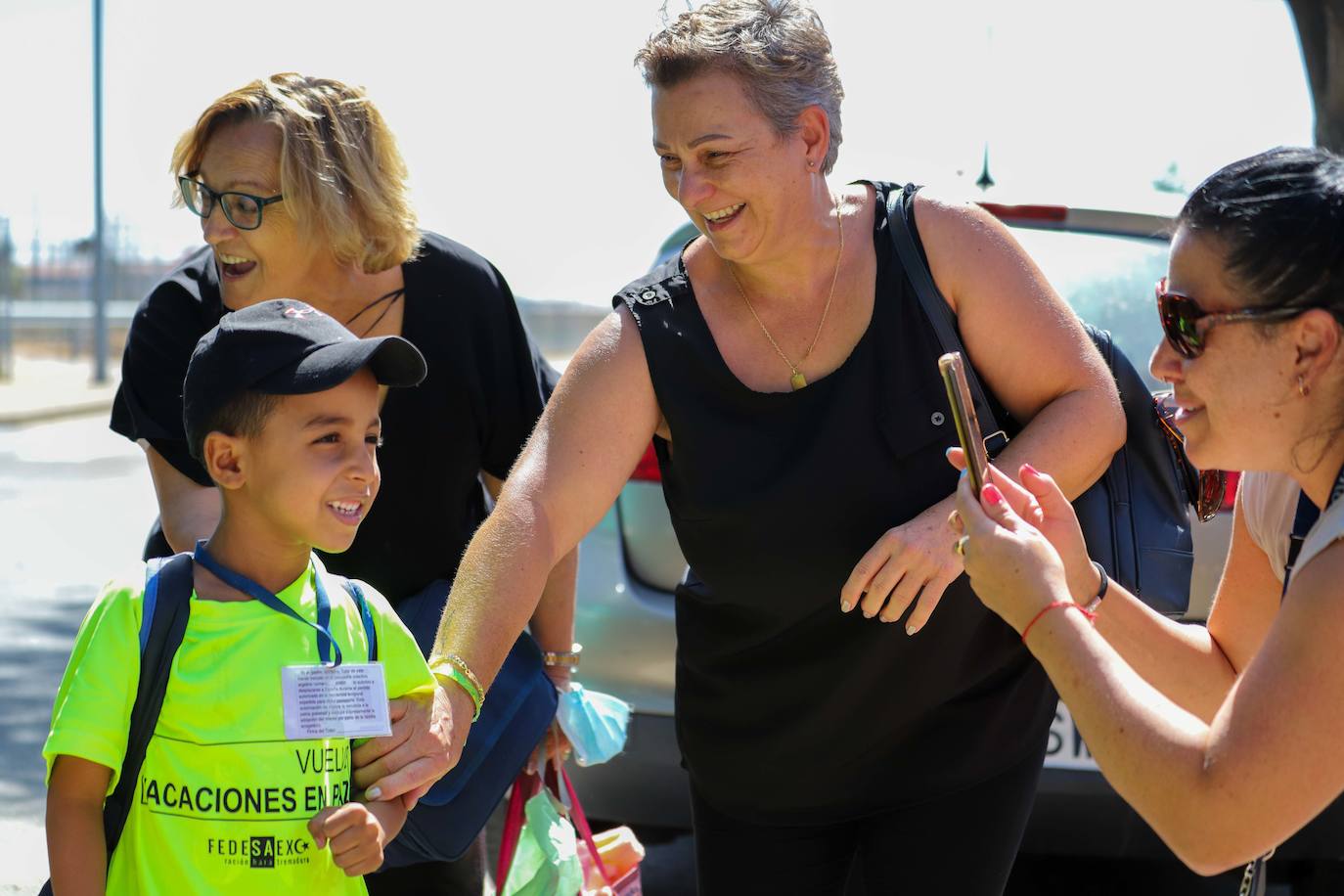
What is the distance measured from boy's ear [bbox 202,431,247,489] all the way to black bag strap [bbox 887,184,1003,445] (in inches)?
→ 42.5

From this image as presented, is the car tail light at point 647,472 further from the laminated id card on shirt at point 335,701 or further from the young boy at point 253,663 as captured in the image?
the laminated id card on shirt at point 335,701

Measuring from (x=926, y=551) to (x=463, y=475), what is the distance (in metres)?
0.99

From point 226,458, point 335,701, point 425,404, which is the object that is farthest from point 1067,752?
point 226,458

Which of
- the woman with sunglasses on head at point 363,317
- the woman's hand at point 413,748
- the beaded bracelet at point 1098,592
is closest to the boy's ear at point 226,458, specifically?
the woman's hand at point 413,748

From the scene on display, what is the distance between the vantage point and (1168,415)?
8.84 feet

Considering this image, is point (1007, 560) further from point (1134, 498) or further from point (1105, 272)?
point (1105, 272)

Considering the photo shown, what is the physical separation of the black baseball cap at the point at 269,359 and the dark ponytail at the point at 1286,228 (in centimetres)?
114

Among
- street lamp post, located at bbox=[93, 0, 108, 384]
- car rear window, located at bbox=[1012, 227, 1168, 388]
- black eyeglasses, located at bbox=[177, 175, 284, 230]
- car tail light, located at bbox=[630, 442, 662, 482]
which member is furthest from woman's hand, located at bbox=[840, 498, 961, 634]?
street lamp post, located at bbox=[93, 0, 108, 384]

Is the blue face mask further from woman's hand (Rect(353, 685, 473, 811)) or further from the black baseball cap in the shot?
the black baseball cap

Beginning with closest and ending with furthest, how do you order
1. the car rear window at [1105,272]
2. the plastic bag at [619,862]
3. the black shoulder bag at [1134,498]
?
the black shoulder bag at [1134,498], the plastic bag at [619,862], the car rear window at [1105,272]

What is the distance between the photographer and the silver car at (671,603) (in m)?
3.67

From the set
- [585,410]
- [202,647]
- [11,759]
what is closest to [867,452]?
[585,410]

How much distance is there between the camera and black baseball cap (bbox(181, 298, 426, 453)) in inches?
89.2

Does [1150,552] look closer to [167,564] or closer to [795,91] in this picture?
[795,91]
